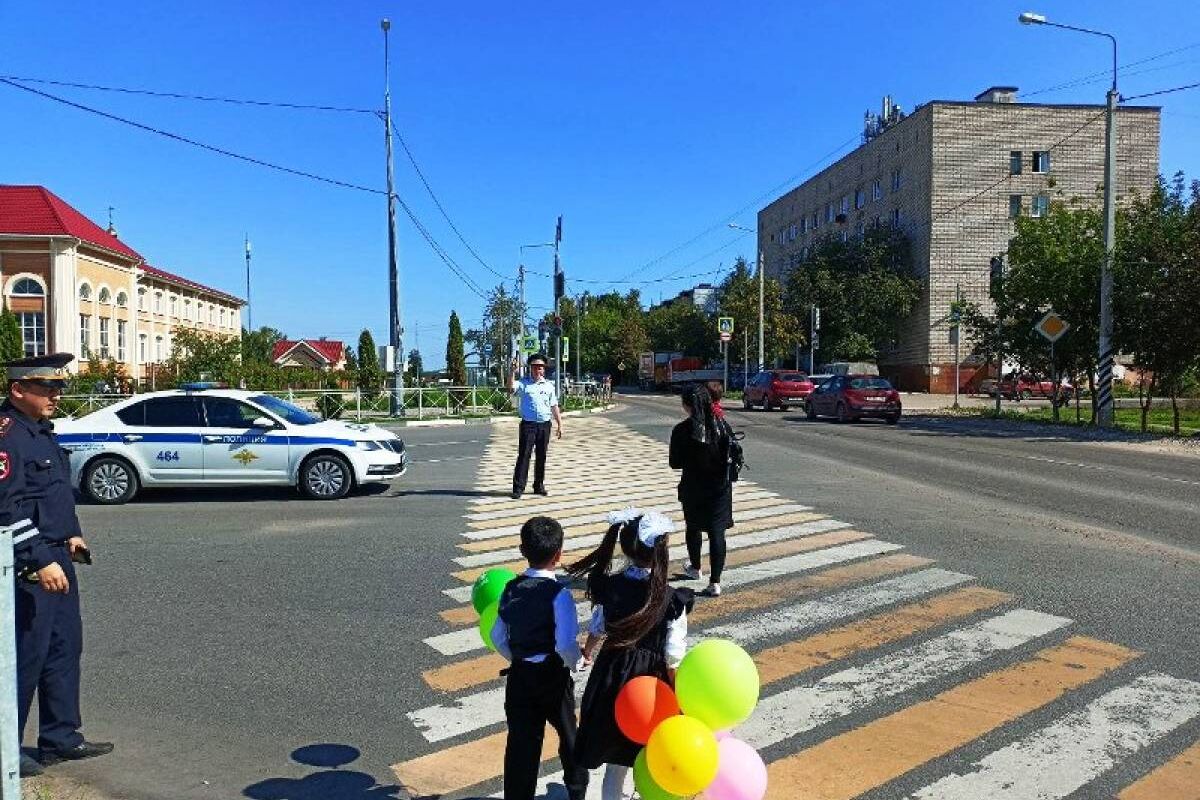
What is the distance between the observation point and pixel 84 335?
50406 millimetres

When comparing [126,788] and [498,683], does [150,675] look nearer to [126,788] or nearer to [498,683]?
[126,788]

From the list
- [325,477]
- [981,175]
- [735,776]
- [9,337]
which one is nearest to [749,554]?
[735,776]

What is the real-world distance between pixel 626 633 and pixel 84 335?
54.9 metres

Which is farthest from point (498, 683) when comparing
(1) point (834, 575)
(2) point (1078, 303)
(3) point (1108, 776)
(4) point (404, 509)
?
(2) point (1078, 303)

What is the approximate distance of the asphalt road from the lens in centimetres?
438

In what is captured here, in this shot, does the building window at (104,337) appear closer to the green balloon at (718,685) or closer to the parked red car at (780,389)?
the parked red car at (780,389)

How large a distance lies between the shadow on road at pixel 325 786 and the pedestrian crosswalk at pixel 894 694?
161mm

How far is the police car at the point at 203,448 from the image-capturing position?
482 inches

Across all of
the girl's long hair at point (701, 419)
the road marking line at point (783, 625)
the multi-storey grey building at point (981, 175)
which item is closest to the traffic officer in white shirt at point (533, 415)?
the girl's long hair at point (701, 419)

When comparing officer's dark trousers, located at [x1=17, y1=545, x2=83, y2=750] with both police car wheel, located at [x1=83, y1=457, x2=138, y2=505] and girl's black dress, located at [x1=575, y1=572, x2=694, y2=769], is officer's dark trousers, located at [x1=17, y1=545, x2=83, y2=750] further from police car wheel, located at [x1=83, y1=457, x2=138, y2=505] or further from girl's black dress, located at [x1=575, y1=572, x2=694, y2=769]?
police car wheel, located at [x1=83, y1=457, x2=138, y2=505]

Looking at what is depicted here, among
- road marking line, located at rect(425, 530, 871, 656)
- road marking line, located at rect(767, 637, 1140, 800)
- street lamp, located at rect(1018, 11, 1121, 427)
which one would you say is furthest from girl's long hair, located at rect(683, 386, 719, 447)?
street lamp, located at rect(1018, 11, 1121, 427)

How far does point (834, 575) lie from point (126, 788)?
551 cm

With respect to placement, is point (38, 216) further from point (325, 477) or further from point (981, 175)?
point (981, 175)

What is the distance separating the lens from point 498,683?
531 centimetres
